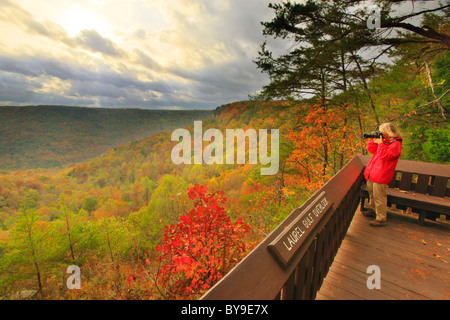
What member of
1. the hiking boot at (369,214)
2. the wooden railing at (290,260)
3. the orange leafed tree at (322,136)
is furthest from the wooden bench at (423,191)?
A: the orange leafed tree at (322,136)

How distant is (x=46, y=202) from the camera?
62656mm

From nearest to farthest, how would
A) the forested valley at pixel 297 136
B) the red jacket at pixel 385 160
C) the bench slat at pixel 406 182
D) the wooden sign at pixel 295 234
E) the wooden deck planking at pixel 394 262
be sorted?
the wooden sign at pixel 295 234, the wooden deck planking at pixel 394 262, the red jacket at pixel 385 160, the bench slat at pixel 406 182, the forested valley at pixel 297 136

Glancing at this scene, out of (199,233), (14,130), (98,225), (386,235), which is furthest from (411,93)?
(14,130)

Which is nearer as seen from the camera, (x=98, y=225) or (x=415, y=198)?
(x=415, y=198)

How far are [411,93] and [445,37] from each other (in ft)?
11.4

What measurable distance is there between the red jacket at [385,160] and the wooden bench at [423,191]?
2.00ft

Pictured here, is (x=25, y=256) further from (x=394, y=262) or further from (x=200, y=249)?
(x=394, y=262)

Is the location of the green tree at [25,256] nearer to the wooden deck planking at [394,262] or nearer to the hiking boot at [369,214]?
the wooden deck planking at [394,262]

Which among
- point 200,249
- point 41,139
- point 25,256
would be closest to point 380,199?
point 200,249

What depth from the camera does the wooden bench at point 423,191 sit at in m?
3.47

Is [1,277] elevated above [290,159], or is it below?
below

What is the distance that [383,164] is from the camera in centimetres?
347

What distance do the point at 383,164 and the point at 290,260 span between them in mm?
3174
